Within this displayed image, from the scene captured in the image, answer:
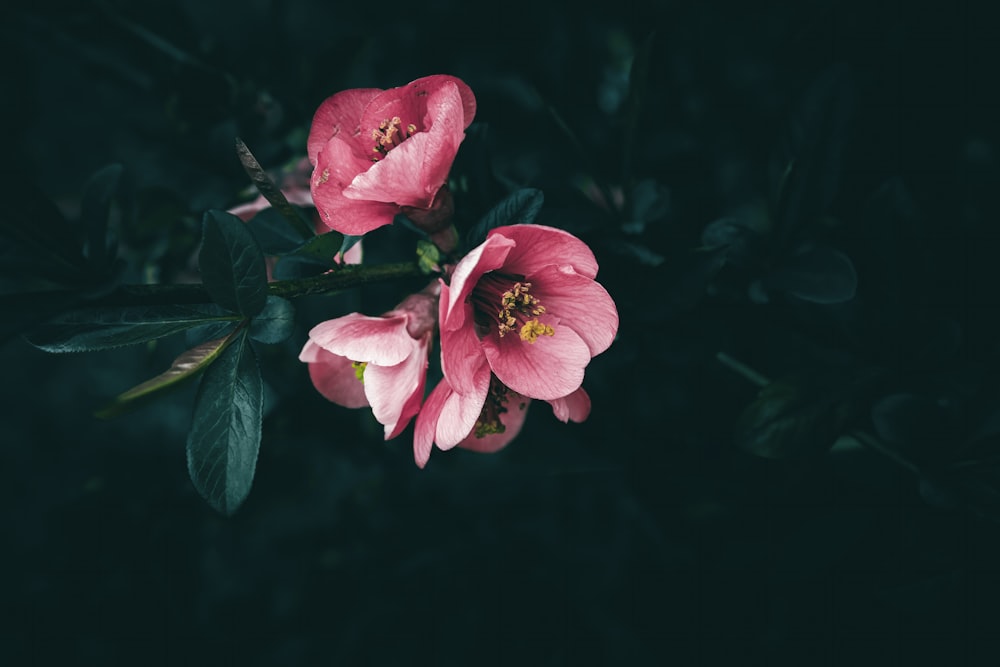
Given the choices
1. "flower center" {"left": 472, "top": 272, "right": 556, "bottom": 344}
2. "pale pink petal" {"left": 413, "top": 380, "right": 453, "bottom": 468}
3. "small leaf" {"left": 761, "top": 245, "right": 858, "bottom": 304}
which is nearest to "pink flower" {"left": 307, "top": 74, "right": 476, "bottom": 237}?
"flower center" {"left": 472, "top": 272, "right": 556, "bottom": 344}

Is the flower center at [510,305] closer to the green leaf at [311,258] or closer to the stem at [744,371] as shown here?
the green leaf at [311,258]

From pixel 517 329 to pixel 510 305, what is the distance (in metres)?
0.04

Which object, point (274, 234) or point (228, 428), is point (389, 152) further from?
point (228, 428)

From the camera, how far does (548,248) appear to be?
2.24 ft

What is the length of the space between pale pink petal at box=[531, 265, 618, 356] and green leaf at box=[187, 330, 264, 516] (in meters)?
0.36

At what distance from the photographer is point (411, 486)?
1673 millimetres

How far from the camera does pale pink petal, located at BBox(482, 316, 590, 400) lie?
0.68 m

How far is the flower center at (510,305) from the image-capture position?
2.34 feet

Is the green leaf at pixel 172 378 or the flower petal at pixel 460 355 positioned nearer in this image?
the green leaf at pixel 172 378

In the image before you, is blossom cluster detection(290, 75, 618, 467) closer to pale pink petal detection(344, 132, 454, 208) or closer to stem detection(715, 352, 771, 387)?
pale pink petal detection(344, 132, 454, 208)

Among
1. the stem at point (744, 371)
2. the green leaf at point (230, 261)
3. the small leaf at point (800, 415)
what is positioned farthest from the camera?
the stem at point (744, 371)

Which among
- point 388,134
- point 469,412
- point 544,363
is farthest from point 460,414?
point 388,134

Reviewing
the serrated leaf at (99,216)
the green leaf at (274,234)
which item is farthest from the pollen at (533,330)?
the serrated leaf at (99,216)

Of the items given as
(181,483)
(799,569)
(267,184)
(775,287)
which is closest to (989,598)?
(799,569)
